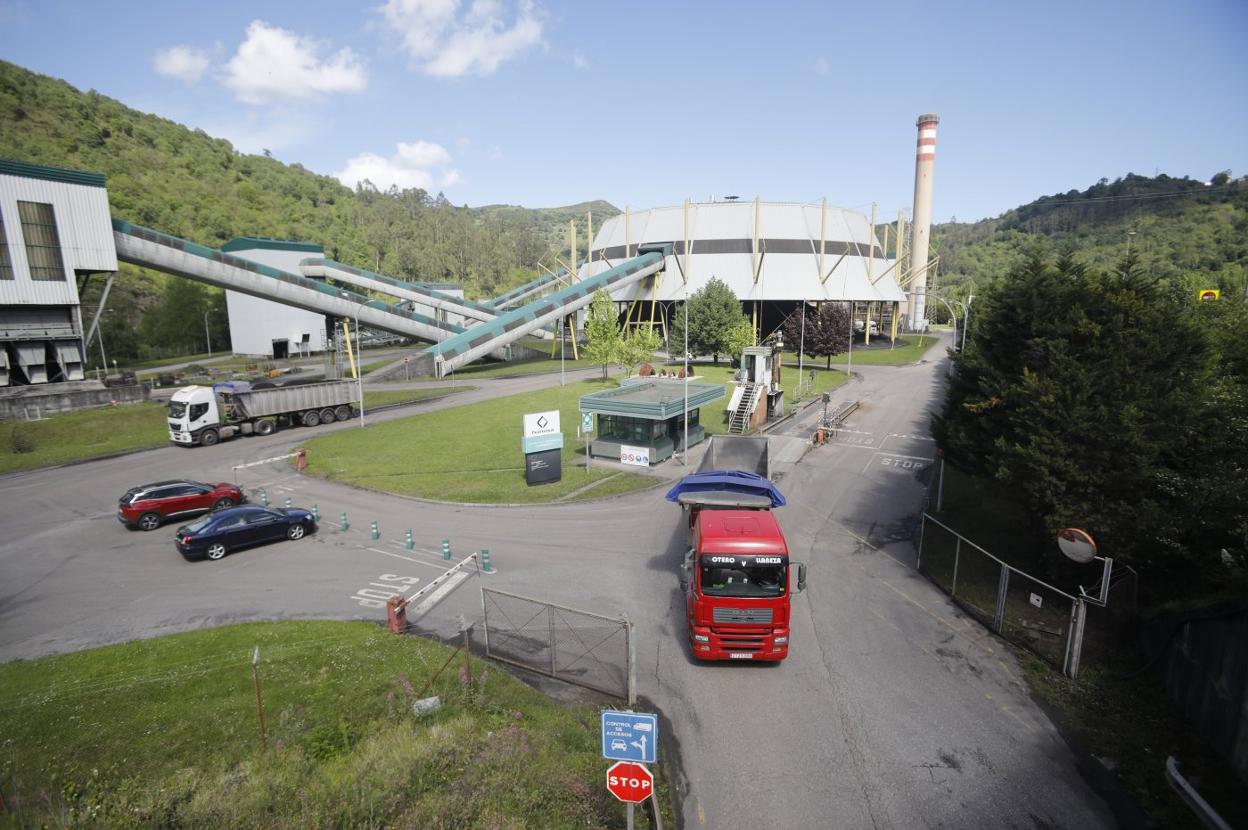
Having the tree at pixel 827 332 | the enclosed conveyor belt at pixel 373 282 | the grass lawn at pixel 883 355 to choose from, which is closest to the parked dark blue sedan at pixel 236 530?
the tree at pixel 827 332

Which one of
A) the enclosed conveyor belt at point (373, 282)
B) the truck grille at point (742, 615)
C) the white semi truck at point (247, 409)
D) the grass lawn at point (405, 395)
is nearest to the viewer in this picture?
the truck grille at point (742, 615)

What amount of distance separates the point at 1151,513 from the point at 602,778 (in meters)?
12.9

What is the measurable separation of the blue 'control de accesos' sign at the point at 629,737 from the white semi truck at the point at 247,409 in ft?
122

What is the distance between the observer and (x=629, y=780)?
289 inches

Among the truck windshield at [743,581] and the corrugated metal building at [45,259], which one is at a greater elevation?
the corrugated metal building at [45,259]

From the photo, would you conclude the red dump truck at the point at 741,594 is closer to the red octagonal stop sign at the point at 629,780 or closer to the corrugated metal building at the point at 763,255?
the red octagonal stop sign at the point at 629,780

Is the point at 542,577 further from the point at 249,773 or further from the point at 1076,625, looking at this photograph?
the point at 1076,625

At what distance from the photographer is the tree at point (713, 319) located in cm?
6341

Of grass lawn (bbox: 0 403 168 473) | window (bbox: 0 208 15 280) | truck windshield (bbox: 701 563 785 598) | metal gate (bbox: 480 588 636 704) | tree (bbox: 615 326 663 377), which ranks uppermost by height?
window (bbox: 0 208 15 280)

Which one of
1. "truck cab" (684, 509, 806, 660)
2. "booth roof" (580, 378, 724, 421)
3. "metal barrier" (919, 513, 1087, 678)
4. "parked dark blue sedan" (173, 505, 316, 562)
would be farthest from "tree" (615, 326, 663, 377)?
"truck cab" (684, 509, 806, 660)

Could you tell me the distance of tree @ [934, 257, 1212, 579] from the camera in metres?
13.5

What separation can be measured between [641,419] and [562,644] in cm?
1670

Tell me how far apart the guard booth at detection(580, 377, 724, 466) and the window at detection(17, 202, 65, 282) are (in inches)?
1685

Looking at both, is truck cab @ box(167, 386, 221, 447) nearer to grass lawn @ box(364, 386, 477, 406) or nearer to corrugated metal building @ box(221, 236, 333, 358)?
grass lawn @ box(364, 386, 477, 406)
